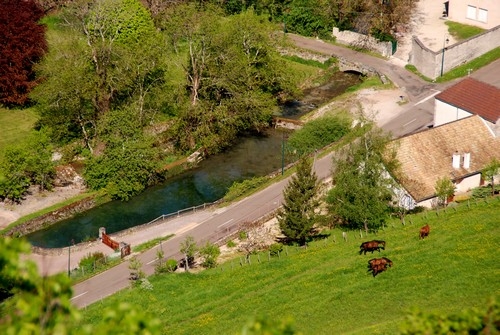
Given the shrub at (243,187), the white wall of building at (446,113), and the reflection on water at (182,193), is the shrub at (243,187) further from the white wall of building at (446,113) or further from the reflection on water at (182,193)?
the white wall of building at (446,113)

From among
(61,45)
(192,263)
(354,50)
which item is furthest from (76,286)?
(354,50)

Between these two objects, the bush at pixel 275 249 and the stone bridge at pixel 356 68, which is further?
the stone bridge at pixel 356 68

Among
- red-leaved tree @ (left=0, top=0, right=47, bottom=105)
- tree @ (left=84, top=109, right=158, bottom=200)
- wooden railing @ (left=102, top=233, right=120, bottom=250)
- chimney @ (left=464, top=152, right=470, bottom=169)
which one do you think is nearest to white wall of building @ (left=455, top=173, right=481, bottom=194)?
chimney @ (left=464, top=152, right=470, bottom=169)

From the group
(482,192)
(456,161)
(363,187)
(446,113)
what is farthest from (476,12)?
(363,187)

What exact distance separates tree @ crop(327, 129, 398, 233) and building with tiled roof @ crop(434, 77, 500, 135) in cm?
1112

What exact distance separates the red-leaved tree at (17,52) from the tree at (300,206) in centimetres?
3589

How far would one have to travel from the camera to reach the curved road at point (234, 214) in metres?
51.7

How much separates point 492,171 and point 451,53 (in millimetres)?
26890

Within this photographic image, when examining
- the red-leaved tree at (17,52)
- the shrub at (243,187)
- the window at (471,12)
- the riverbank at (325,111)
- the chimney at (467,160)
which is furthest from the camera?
the window at (471,12)

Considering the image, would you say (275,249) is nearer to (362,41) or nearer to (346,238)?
(346,238)

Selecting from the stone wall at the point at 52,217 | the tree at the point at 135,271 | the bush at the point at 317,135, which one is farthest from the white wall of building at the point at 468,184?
the stone wall at the point at 52,217

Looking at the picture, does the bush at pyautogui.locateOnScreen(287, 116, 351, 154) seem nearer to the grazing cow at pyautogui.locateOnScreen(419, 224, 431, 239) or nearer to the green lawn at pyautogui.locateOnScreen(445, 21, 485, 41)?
the green lawn at pyautogui.locateOnScreen(445, 21, 485, 41)

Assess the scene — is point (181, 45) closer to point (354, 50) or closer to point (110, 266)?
point (354, 50)

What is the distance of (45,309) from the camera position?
16.6 meters
